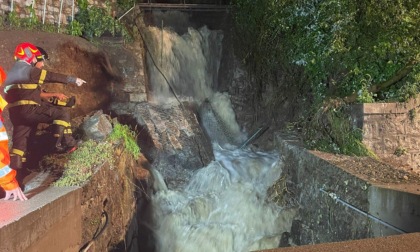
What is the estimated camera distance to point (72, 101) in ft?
19.0

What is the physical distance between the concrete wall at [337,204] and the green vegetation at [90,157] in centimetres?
325

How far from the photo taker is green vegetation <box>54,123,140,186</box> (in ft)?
15.6

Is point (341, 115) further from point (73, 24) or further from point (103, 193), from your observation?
point (73, 24)

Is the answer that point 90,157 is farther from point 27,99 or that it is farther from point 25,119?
point 27,99

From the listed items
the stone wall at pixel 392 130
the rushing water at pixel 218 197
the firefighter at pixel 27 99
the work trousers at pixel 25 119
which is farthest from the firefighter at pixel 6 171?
the stone wall at pixel 392 130

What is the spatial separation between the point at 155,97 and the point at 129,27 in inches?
93.5

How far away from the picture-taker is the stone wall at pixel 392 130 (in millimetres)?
5980

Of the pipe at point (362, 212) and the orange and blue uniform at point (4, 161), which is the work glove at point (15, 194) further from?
the pipe at point (362, 212)

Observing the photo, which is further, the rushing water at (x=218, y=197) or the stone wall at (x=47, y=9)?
the stone wall at (x=47, y=9)

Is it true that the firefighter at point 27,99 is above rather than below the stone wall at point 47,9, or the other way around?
below

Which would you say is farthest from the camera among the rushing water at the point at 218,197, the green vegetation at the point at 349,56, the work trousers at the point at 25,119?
the rushing water at the point at 218,197

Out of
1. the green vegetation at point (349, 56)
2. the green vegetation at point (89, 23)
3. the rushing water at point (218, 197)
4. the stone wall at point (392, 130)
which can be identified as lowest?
the rushing water at point (218, 197)

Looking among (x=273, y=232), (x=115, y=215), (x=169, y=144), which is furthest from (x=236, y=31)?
(x=115, y=215)

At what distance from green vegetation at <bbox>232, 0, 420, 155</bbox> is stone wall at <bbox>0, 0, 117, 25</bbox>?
6011mm
